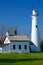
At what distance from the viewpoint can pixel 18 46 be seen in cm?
5847

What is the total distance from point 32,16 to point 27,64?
3502 cm

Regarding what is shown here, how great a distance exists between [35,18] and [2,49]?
1016cm

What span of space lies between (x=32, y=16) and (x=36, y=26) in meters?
2.52

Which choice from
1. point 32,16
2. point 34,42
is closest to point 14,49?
point 34,42

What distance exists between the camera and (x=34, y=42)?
196ft

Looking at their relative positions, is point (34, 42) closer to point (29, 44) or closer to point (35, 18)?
point (29, 44)

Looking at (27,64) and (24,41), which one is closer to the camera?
(27,64)

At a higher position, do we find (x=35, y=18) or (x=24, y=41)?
(x=35, y=18)

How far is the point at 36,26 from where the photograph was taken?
2354 inches

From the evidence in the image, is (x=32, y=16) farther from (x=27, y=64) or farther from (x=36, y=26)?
(x=27, y=64)

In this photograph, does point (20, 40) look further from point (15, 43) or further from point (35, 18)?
point (35, 18)

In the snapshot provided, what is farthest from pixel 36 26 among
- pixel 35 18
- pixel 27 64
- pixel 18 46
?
pixel 27 64

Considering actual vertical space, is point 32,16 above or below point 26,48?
above

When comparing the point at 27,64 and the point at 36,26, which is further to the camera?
the point at 36,26
